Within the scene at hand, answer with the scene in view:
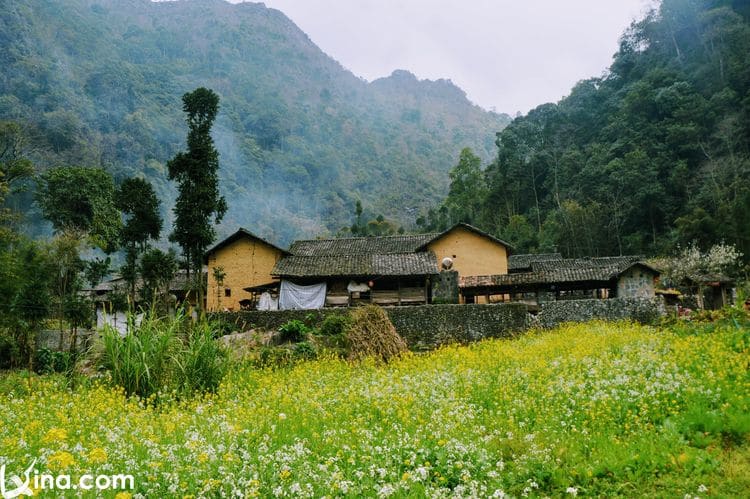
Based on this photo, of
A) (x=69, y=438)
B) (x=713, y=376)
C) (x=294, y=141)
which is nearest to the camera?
(x=69, y=438)

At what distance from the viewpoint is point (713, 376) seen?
743 centimetres

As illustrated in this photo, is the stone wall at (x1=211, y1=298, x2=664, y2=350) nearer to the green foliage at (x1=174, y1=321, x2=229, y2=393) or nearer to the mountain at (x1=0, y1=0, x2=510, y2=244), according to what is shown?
the green foliage at (x1=174, y1=321, x2=229, y2=393)

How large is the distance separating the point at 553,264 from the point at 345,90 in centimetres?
14002

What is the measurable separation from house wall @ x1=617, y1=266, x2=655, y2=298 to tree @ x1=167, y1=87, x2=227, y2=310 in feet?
69.8

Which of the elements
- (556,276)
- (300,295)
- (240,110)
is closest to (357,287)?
(300,295)

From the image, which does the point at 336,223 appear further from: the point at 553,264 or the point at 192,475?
the point at 192,475

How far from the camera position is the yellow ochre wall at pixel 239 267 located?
32781mm

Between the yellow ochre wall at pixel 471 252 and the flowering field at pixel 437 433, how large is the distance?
73.6ft

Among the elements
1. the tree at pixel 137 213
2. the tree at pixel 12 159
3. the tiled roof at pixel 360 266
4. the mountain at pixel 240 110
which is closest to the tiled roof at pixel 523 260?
the tiled roof at pixel 360 266

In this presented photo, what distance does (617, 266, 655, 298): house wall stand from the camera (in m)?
26.0

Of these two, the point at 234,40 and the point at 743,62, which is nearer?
the point at 743,62

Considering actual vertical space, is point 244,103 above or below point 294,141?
above

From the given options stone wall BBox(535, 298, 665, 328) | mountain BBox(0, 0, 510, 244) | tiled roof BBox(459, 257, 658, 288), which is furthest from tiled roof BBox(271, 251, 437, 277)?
mountain BBox(0, 0, 510, 244)

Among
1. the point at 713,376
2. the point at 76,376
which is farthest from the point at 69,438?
the point at 713,376
